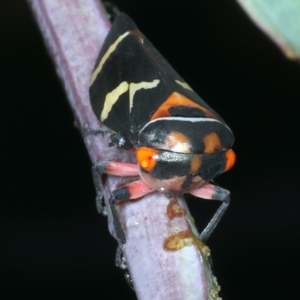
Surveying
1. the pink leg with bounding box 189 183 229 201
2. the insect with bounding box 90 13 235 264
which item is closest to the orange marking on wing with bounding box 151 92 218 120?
the insect with bounding box 90 13 235 264

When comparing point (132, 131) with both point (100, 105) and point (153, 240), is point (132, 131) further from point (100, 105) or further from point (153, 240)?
point (153, 240)

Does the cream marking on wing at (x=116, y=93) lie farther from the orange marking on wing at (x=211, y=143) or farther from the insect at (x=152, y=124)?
the orange marking on wing at (x=211, y=143)

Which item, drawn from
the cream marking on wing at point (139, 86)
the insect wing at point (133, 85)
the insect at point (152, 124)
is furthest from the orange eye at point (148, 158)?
the cream marking on wing at point (139, 86)

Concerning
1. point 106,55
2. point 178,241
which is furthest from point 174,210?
point 106,55

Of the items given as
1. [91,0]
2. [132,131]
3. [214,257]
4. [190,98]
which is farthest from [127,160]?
[214,257]

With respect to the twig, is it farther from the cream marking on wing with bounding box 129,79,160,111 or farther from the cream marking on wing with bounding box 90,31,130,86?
the cream marking on wing with bounding box 129,79,160,111

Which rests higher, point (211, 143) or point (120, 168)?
point (211, 143)

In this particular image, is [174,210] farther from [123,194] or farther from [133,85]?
[133,85]
